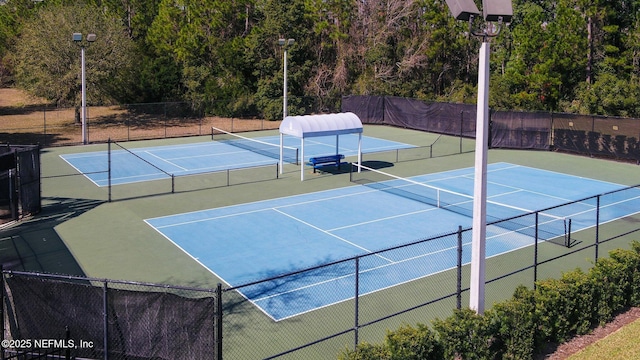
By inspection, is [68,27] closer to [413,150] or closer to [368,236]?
[413,150]

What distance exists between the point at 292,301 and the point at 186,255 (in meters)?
4.97

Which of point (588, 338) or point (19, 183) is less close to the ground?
point (19, 183)

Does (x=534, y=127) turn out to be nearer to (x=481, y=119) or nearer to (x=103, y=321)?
(x=481, y=119)

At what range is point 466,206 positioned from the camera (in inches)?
1016

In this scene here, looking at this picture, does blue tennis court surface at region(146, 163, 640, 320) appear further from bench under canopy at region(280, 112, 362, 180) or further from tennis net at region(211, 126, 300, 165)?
tennis net at region(211, 126, 300, 165)

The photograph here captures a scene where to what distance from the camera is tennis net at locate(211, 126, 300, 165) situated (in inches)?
1460

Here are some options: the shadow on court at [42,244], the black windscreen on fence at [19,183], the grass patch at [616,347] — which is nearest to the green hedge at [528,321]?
the grass patch at [616,347]

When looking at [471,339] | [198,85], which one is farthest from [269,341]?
[198,85]

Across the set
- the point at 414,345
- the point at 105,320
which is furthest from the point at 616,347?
the point at 105,320

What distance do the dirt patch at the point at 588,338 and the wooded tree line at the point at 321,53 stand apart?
114ft

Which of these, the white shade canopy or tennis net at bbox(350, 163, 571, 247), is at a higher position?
the white shade canopy

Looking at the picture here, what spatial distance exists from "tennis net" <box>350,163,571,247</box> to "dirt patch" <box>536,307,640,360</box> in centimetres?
391

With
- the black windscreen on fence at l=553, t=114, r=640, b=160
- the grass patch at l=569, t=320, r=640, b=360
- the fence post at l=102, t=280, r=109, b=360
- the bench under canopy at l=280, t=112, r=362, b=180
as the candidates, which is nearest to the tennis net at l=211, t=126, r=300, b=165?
the bench under canopy at l=280, t=112, r=362, b=180

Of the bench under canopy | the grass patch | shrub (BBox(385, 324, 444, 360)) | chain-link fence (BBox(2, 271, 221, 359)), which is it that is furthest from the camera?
the bench under canopy
